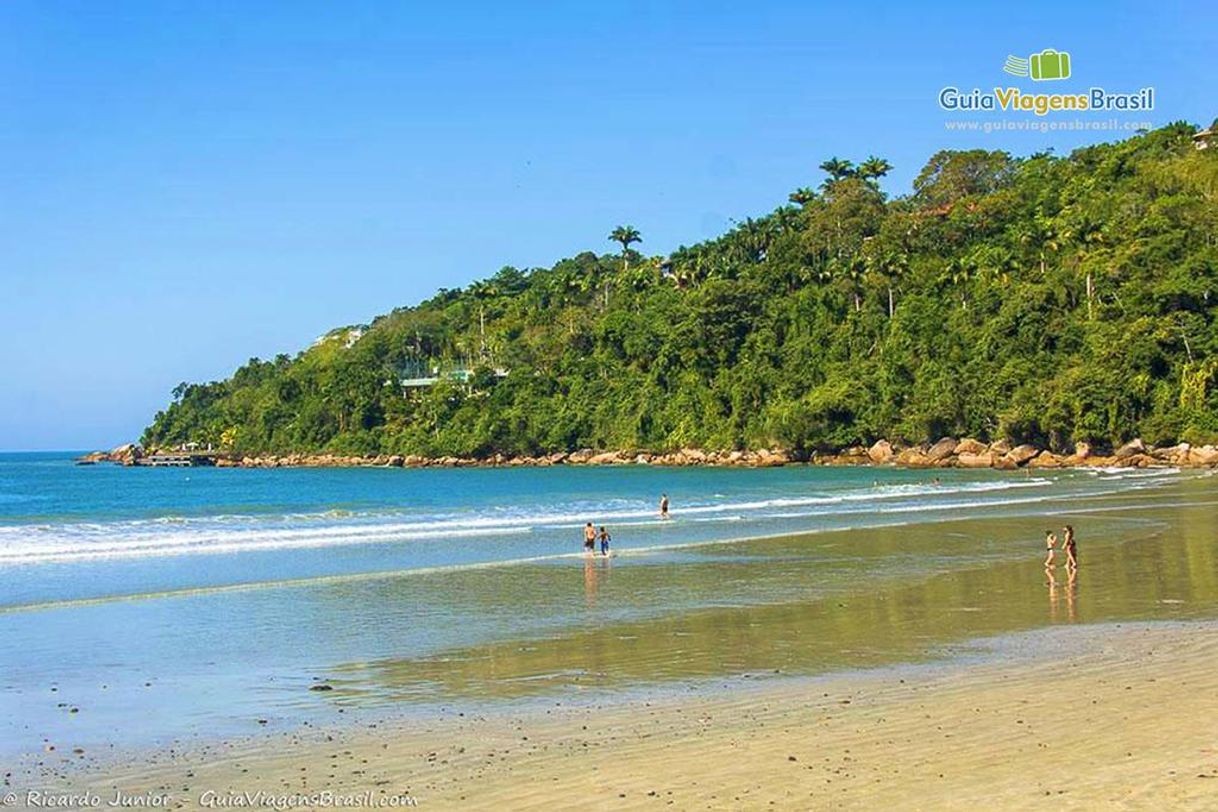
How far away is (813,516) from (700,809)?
124 feet

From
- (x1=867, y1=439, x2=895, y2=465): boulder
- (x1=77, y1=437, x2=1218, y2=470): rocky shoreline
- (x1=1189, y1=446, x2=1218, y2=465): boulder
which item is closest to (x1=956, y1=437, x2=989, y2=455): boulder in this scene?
(x1=77, y1=437, x2=1218, y2=470): rocky shoreline

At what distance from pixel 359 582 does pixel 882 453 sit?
251 ft

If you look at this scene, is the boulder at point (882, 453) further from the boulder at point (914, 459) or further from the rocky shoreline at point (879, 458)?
the boulder at point (914, 459)

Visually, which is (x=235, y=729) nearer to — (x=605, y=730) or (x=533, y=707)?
(x=533, y=707)

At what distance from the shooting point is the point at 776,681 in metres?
14.2

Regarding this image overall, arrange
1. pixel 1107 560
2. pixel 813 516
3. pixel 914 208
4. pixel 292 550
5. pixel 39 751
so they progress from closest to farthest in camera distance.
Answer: pixel 39 751 → pixel 1107 560 → pixel 292 550 → pixel 813 516 → pixel 914 208

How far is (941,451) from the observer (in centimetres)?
9044

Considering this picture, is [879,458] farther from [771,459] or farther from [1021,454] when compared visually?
[1021,454]

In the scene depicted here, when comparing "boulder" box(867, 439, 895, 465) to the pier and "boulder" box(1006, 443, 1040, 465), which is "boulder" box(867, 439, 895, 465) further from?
the pier

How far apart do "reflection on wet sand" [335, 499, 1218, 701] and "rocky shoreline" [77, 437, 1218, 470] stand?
5496cm

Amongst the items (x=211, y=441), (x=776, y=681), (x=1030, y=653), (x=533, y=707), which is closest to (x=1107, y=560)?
(x=1030, y=653)

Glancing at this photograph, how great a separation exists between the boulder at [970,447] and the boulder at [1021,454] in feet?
11.0

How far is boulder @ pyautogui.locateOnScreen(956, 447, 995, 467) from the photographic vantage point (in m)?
86.8

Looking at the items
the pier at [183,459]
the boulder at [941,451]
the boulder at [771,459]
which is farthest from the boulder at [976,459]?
the pier at [183,459]
